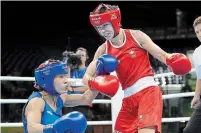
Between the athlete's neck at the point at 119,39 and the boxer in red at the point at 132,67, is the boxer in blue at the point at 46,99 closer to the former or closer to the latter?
the boxer in red at the point at 132,67

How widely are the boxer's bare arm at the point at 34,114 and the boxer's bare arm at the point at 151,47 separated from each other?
2.28 feet

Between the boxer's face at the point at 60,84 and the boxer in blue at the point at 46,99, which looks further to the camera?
the boxer's face at the point at 60,84

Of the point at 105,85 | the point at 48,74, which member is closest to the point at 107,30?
the point at 105,85

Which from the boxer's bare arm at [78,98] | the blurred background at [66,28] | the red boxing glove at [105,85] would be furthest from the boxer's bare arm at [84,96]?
the blurred background at [66,28]

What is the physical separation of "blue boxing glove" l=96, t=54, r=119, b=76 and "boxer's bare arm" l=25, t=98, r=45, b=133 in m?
0.40

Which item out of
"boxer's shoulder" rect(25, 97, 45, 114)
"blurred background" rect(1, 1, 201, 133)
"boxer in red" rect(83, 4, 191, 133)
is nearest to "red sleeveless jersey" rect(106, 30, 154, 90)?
"boxer in red" rect(83, 4, 191, 133)

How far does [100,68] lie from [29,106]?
1.54ft

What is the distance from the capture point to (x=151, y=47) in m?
2.29

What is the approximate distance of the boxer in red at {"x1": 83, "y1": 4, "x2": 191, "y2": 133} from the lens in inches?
86.6

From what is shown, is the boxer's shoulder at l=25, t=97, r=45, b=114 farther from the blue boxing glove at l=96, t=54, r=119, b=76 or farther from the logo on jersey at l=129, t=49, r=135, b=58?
the logo on jersey at l=129, t=49, r=135, b=58

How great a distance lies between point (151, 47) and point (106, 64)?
0.30 meters

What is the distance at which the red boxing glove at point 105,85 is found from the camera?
2.09m

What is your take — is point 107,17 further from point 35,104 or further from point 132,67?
point 35,104

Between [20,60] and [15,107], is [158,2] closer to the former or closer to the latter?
[20,60]
